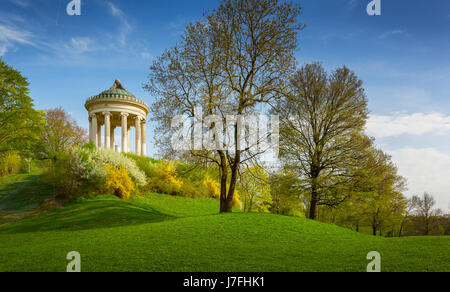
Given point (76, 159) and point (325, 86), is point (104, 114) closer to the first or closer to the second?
point (76, 159)

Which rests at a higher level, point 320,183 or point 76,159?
point 76,159

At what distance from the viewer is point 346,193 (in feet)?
51.7

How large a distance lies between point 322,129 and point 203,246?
12364 millimetres

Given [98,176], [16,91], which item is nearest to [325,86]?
[98,176]

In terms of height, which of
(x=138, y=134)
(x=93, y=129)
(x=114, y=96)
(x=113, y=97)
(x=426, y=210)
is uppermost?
(x=114, y=96)

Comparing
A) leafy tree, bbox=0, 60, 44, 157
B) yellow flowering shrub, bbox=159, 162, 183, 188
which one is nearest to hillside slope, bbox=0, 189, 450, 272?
yellow flowering shrub, bbox=159, 162, 183, 188

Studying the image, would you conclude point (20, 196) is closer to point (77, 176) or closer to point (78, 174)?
point (77, 176)

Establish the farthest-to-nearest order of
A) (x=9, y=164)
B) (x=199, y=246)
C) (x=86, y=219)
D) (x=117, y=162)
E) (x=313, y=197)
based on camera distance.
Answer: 1. (x=9, y=164)
2. (x=117, y=162)
3. (x=313, y=197)
4. (x=86, y=219)
5. (x=199, y=246)

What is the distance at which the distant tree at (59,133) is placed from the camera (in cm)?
3438

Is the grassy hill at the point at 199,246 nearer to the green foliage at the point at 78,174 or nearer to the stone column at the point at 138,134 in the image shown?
the green foliage at the point at 78,174

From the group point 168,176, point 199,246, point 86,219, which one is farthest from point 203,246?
point 168,176

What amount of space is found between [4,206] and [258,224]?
599 inches

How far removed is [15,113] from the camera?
20.5 meters
